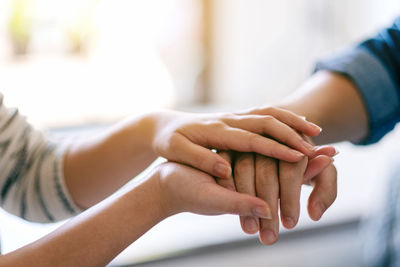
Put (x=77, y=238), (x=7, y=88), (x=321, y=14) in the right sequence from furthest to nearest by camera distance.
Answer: (x=321, y=14), (x=7, y=88), (x=77, y=238)

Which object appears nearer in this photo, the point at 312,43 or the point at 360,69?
the point at 360,69

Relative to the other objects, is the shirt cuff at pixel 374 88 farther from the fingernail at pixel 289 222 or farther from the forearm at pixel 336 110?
the fingernail at pixel 289 222

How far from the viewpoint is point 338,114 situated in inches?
34.8

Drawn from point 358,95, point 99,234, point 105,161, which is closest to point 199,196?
point 99,234

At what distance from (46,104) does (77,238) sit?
5.36 feet

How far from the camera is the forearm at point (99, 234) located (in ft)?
2.10

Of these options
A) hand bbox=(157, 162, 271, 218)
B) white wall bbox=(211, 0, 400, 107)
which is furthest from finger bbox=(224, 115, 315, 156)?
white wall bbox=(211, 0, 400, 107)

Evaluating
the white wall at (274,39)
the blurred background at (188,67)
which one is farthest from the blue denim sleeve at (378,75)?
the white wall at (274,39)

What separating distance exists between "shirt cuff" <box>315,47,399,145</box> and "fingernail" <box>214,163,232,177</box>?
339mm

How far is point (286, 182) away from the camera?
2.26 ft

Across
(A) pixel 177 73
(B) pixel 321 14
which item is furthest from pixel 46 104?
(B) pixel 321 14

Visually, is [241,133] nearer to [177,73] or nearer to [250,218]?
[250,218]

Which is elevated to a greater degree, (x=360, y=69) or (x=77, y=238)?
(x=360, y=69)

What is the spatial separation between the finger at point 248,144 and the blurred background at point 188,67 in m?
1.22
